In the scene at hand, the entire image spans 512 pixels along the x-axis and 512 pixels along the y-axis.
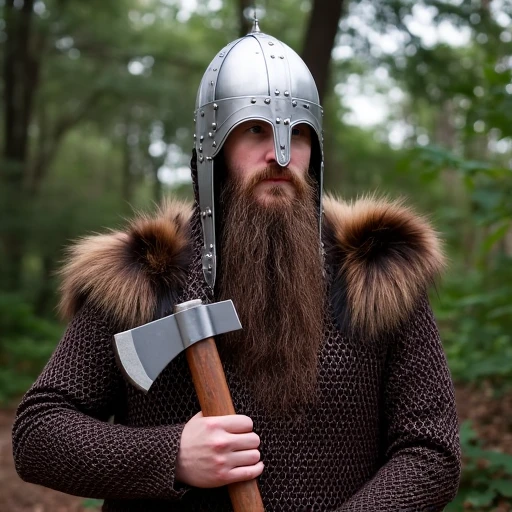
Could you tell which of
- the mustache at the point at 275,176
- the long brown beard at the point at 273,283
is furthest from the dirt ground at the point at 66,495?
the mustache at the point at 275,176

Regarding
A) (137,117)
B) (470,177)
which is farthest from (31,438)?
(137,117)

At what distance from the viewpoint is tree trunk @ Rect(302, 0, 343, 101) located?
5.80 metres

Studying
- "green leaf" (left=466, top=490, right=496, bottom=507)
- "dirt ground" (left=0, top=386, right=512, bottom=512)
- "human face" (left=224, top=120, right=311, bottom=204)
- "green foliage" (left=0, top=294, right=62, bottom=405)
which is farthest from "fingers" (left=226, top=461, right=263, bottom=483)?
"green foliage" (left=0, top=294, right=62, bottom=405)

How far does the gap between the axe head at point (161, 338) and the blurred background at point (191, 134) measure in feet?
2.20

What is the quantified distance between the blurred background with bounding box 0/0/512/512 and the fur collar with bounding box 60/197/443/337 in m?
0.18

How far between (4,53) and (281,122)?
40.0ft

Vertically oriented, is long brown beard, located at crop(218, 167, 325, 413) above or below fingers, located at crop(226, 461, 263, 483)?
above

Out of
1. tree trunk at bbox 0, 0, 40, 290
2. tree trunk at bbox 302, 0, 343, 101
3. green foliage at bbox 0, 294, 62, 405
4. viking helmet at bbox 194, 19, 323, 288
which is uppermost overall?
tree trunk at bbox 0, 0, 40, 290

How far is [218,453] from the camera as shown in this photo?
1.86 m

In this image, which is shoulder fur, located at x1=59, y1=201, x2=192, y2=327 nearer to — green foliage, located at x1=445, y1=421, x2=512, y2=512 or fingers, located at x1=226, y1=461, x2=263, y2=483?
fingers, located at x1=226, y1=461, x2=263, y2=483

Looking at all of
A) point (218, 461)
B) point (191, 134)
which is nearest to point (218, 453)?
point (218, 461)

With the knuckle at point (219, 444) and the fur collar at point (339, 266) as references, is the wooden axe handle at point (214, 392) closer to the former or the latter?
the knuckle at point (219, 444)

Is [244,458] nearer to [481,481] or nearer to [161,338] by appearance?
[161,338]

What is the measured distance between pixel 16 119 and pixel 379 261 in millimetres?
12234
